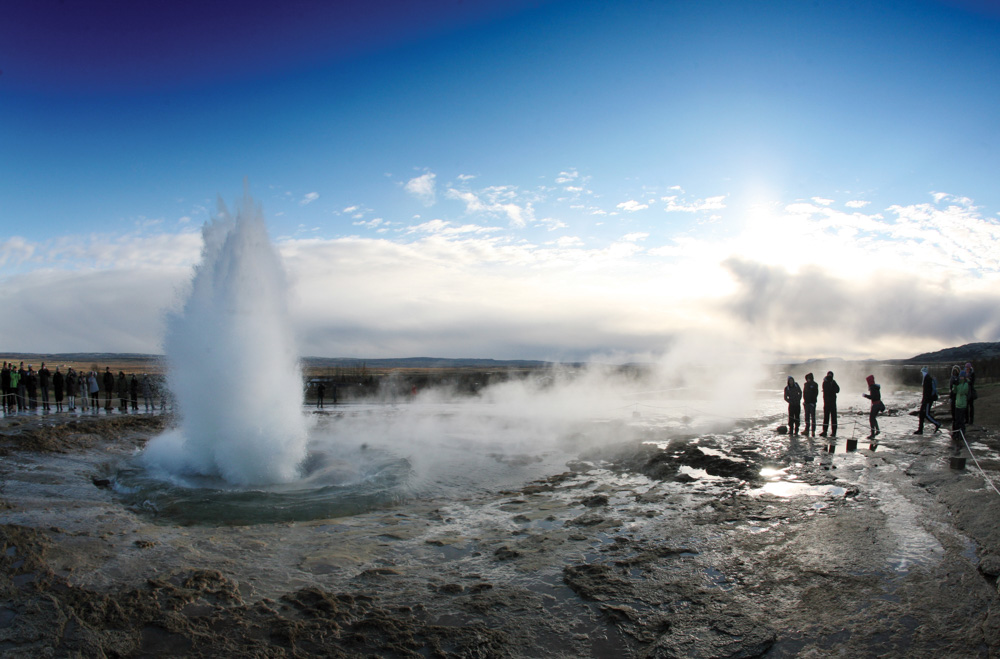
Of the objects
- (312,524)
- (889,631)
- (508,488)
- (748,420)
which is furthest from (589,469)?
(748,420)

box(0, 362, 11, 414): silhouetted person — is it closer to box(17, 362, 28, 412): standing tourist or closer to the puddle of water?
box(17, 362, 28, 412): standing tourist

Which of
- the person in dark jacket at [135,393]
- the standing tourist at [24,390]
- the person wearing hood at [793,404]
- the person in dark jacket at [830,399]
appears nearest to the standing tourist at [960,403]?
the person in dark jacket at [830,399]

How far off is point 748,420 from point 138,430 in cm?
1974

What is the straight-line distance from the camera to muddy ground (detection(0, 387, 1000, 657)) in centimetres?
404

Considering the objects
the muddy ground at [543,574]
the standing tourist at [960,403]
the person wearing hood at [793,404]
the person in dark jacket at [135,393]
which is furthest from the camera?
the person in dark jacket at [135,393]

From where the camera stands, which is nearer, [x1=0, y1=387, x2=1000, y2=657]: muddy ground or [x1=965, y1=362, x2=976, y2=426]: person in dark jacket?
[x1=0, y1=387, x2=1000, y2=657]: muddy ground

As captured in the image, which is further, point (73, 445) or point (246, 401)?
point (73, 445)

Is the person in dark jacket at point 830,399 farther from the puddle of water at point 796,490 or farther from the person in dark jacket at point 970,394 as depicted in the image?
the puddle of water at point 796,490

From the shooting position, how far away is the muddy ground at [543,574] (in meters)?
4.04

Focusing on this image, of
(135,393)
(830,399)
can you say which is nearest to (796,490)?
(830,399)

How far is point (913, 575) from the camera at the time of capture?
491cm

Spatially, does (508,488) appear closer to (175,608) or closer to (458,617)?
(458,617)

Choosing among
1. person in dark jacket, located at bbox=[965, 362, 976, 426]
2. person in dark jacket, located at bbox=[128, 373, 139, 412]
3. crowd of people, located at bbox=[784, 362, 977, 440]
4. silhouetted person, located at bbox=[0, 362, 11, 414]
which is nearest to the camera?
crowd of people, located at bbox=[784, 362, 977, 440]

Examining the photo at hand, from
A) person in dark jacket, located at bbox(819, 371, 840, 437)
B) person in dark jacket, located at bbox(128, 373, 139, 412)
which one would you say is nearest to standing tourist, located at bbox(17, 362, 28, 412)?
person in dark jacket, located at bbox(128, 373, 139, 412)
